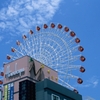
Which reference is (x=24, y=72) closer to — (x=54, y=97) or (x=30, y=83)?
(x=30, y=83)

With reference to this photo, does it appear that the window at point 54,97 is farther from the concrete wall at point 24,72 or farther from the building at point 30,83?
the concrete wall at point 24,72

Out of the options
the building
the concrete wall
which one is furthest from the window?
the concrete wall

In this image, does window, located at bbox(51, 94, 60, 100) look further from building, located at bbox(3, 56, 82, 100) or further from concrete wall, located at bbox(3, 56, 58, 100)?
concrete wall, located at bbox(3, 56, 58, 100)

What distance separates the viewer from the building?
59.2m

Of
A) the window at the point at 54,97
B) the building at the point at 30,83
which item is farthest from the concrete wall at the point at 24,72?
the window at the point at 54,97

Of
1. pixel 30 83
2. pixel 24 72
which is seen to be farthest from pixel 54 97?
pixel 24 72

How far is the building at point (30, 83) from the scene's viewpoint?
59188 millimetres

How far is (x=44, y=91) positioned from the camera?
5897 cm

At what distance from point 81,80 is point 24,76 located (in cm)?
1367

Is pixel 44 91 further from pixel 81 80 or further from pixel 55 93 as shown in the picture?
pixel 81 80

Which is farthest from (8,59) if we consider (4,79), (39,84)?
(39,84)

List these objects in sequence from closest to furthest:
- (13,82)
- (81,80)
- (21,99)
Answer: (21,99) < (13,82) < (81,80)

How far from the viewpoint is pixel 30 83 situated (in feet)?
197

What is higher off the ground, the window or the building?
the building
